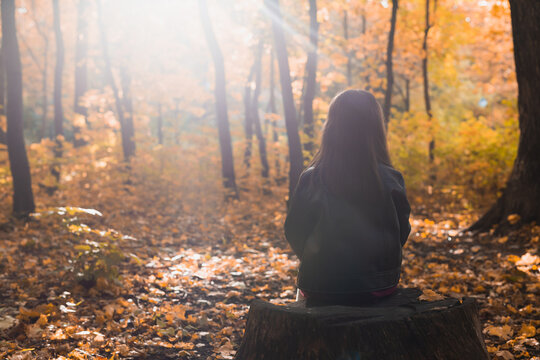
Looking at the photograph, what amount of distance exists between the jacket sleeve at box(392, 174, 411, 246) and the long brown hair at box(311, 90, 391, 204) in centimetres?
19

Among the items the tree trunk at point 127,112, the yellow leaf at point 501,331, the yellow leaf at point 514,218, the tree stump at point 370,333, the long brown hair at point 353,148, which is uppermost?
the tree trunk at point 127,112

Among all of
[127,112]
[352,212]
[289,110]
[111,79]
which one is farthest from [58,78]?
[352,212]

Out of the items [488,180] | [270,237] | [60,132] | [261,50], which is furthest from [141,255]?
[261,50]

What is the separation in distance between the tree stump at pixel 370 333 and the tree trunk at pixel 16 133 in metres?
7.75

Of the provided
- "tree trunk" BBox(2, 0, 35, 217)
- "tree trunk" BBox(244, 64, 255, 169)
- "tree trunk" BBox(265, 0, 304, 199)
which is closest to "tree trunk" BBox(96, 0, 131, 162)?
"tree trunk" BBox(244, 64, 255, 169)

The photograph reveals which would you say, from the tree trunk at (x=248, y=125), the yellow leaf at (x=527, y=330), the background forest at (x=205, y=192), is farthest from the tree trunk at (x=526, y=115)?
the tree trunk at (x=248, y=125)

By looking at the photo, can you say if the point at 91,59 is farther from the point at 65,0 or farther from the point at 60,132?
the point at 60,132

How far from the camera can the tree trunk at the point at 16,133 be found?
8.27 metres

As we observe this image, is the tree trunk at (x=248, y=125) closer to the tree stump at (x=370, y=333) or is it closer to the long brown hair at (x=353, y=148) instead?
the long brown hair at (x=353, y=148)

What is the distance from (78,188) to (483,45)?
18.6m

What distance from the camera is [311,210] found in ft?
8.84

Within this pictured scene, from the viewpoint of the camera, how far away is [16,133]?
841 cm

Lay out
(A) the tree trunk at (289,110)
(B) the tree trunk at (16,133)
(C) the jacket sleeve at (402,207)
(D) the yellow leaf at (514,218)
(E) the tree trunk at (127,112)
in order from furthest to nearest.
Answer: (E) the tree trunk at (127,112) < (A) the tree trunk at (289,110) < (B) the tree trunk at (16,133) < (D) the yellow leaf at (514,218) < (C) the jacket sleeve at (402,207)

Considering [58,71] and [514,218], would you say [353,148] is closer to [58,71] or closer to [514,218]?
[514,218]
